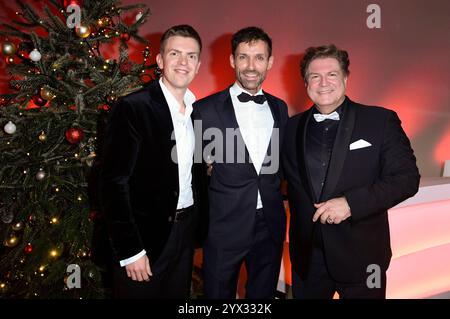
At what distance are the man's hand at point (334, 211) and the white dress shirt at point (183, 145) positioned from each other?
705 millimetres

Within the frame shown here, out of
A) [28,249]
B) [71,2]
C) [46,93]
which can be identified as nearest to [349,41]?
[71,2]

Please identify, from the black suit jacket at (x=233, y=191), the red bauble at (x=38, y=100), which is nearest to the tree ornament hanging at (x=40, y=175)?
the red bauble at (x=38, y=100)

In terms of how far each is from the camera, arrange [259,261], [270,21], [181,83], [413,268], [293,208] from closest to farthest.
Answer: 1. [181,83]
2. [293,208]
3. [259,261]
4. [413,268]
5. [270,21]

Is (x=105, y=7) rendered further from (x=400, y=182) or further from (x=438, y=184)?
(x=438, y=184)

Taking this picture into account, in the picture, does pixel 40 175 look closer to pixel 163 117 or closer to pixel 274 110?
pixel 163 117

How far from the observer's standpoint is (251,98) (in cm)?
210

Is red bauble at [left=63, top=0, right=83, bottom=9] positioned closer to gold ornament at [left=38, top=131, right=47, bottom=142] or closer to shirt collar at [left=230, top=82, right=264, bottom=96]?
gold ornament at [left=38, top=131, right=47, bottom=142]

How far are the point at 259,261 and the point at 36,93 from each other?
1785mm

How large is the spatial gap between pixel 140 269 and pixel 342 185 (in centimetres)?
111

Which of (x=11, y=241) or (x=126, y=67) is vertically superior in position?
(x=126, y=67)

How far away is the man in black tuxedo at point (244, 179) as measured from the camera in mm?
2023

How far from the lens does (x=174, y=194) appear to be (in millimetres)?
1696

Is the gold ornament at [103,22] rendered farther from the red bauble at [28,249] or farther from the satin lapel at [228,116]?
the red bauble at [28,249]
